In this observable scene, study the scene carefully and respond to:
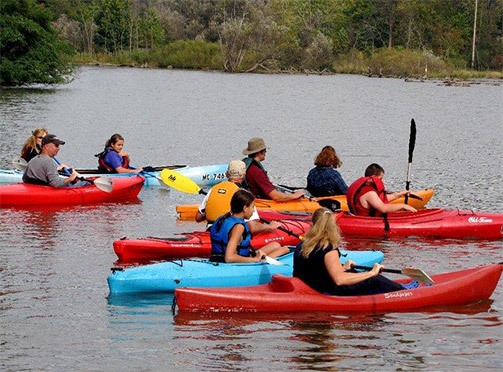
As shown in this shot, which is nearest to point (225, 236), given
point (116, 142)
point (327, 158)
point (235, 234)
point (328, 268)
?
point (235, 234)

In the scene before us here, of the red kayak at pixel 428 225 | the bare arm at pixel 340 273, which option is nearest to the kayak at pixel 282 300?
the bare arm at pixel 340 273

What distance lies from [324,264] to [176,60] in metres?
75.9

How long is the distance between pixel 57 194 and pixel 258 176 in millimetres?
3455

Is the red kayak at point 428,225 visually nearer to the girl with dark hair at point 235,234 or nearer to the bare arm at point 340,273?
the girl with dark hair at point 235,234

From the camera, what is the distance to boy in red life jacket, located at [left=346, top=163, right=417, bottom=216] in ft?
44.4

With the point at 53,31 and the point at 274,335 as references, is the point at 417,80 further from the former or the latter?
the point at 274,335

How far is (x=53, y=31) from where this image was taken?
49594mm

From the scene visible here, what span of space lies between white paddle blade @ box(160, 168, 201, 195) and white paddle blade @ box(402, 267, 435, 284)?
519 cm

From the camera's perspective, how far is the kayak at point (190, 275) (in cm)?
1028

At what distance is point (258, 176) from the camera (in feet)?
47.1

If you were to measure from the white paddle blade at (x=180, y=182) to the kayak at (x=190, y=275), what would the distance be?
433 centimetres

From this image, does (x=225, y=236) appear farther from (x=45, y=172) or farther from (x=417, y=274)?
(x=45, y=172)

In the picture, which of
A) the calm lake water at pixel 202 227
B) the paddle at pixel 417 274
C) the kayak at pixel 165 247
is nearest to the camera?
the calm lake water at pixel 202 227

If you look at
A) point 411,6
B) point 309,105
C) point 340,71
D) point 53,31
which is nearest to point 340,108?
point 309,105
